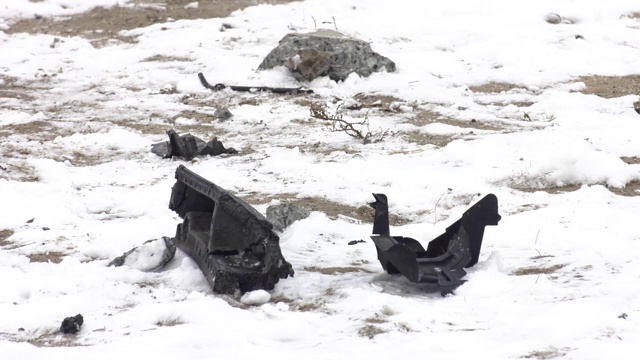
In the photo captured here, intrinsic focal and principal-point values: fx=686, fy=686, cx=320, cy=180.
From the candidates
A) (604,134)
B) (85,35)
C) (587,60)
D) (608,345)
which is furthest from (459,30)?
(608,345)

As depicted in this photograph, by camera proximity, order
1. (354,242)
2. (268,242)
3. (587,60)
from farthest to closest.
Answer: (587,60), (354,242), (268,242)

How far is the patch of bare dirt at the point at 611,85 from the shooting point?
9.05m

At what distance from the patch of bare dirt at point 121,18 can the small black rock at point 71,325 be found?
9810mm

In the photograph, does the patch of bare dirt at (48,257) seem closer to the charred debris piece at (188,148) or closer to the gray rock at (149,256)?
the gray rock at (149,256)

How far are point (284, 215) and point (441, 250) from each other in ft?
4.48

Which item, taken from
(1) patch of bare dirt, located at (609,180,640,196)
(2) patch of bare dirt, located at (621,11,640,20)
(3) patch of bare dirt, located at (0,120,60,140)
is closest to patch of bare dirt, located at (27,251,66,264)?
(3) patch of bare dirt, located at (0,120,60,140)

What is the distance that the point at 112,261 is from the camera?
15.1ft

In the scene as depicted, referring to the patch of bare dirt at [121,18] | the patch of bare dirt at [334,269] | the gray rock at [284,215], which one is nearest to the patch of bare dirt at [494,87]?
the gray rock at [284,215]

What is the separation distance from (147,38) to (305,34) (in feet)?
11.8

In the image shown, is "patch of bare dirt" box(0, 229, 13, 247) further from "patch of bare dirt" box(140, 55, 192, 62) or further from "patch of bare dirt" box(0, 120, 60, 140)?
"patch of bare dirt" box(140, 55, 192, 62)

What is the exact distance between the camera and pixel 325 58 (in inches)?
397

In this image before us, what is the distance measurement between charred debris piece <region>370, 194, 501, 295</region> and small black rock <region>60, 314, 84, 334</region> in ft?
5.89

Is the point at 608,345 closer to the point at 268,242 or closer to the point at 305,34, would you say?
the point at 268,242

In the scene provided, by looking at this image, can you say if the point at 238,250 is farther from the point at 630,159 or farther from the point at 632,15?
the point at 632,15
